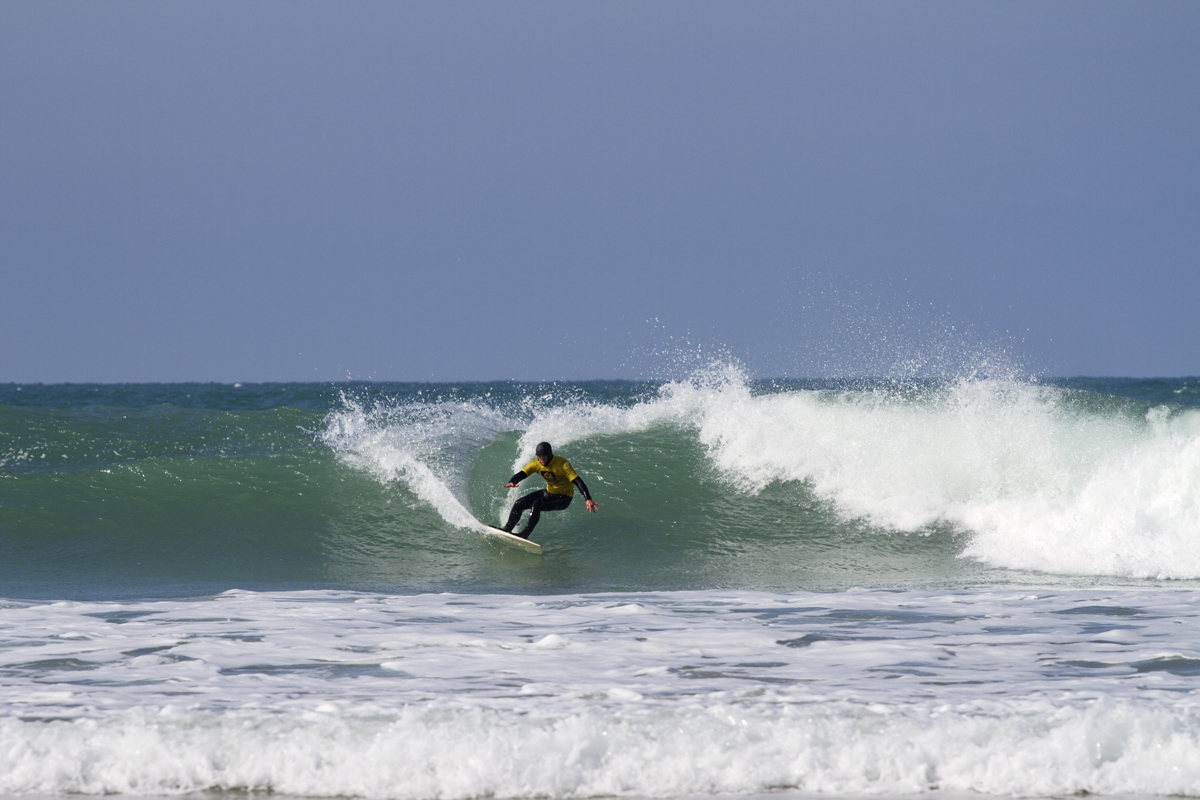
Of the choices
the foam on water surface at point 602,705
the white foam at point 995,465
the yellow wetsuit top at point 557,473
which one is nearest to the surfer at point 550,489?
the yellow wetsuit top at point 557,473

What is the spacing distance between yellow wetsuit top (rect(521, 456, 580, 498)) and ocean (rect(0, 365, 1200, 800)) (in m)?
0.65

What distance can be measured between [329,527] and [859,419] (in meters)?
7.20

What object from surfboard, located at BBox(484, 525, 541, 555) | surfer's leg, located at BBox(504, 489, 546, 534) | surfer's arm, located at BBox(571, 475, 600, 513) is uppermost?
surfer's arm, located at BBox(571, 475, 600, 513)

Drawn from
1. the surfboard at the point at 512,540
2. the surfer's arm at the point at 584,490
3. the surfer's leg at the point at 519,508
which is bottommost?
the surfboard at the point at 512,540

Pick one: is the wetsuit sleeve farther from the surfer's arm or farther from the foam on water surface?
the foam on water surface

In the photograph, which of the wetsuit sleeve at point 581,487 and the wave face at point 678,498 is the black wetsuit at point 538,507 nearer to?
the wetsuit sleeve at point 581,487

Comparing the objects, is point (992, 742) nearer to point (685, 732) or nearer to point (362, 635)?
point (685, 732)

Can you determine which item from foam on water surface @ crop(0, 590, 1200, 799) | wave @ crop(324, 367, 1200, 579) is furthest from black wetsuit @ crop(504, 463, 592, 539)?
foam on water surface @ crop(0, 590, 1200, 799)

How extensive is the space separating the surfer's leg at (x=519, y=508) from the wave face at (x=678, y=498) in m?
0.31

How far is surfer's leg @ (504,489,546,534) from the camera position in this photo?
9.91 meters

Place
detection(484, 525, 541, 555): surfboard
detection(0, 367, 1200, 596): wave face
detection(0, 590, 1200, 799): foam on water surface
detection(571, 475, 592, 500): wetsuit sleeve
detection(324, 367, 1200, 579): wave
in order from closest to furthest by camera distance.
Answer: detection(0, 590, 1200, 799): foam on water surface < detection(0, 367, 1200, 596): wave face < detection(571, 475, 592, 500): wetsuit sleeve < detection(324, 367, 1200, 579): wave < detection(484, 525, 541, 555): surfboard

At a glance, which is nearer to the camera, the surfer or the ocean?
the ocean

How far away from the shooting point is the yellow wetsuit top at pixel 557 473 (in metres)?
9.81

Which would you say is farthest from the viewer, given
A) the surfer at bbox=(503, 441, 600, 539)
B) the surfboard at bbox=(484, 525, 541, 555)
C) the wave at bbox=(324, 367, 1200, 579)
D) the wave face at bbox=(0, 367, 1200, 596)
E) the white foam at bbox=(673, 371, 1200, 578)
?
the surfer at bbox=(503, 441, 600, 539)
